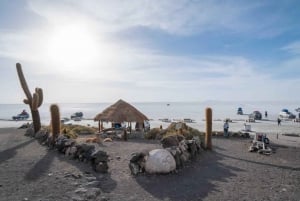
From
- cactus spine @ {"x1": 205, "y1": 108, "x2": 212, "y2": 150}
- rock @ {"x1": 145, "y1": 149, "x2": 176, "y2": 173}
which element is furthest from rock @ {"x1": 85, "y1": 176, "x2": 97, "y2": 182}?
cactus spine @ {"x1": 205, "y1": 108, "x2": 212, "y2": 150}

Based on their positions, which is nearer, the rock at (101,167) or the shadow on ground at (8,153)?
the rock at (101,167)

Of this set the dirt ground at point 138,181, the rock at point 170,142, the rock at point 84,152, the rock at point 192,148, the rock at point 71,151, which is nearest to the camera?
the dirt ground at point 138,181

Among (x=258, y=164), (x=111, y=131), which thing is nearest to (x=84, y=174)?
(x=258, y=164)

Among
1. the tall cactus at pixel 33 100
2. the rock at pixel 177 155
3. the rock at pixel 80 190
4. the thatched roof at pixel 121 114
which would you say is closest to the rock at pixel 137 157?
the rock at pixel 177 155


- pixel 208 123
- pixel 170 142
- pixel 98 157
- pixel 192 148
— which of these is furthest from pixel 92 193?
pixel 208 123

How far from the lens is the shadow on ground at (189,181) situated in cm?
805

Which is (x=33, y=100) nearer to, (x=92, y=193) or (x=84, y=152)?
(x=84, y=152)

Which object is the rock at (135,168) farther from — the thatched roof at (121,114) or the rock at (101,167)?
the thatched roof at (121,114)

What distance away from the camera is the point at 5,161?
1134cm

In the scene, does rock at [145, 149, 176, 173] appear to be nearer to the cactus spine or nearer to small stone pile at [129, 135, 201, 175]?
small stone pile at [129, 135, 201, 175]

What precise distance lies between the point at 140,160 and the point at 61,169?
104 inches

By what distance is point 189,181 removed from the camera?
9359 mm

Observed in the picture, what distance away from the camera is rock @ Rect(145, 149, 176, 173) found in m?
9.75

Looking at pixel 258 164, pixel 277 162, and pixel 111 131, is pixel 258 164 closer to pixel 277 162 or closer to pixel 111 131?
pixel 277 162
